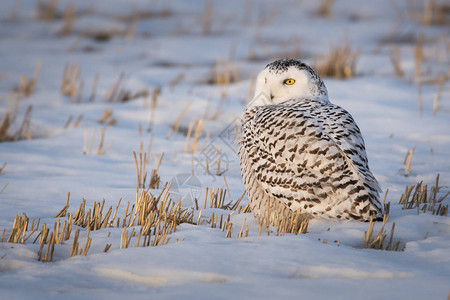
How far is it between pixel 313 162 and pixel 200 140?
13.0 ft

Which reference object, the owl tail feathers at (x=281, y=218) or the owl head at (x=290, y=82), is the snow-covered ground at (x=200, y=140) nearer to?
the owl tail feathers at (x=281, y=218)

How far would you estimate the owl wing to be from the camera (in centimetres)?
353

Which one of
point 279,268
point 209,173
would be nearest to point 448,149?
point 209,173

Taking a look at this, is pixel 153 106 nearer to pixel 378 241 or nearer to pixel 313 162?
pixel 313 162

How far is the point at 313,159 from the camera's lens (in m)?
3.60

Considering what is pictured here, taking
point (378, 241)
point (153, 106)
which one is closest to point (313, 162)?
point (378, 241)

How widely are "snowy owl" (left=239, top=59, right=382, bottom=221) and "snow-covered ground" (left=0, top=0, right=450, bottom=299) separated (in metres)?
0.22

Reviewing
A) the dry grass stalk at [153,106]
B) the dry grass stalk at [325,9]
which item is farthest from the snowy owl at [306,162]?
the dry grass stalk at [325,9]

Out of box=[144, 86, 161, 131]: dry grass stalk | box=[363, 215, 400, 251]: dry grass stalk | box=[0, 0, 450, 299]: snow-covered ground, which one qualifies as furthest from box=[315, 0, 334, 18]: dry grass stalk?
box=[363, 215, 400, 251]: dry grass stalk

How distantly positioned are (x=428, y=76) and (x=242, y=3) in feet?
31.1

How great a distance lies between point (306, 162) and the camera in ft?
11.9

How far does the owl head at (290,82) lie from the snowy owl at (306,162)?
0.06 ft

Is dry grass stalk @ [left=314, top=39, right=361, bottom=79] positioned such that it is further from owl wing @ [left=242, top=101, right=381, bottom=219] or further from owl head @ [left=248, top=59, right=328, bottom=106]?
owl wing @ [left=242, top=101, right=381, bottom=219]

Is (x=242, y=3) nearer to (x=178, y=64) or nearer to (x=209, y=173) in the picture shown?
(x=178, y=64)
